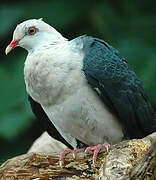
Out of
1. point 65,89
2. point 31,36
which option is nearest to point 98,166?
point 65,89

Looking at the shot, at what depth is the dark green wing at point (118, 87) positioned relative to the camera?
12.9ft

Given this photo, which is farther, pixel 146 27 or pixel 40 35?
pixel 146 27

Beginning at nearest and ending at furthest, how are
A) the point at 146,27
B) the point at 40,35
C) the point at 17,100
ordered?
the point at 40,35, the point at 17,100, the point at 146,27

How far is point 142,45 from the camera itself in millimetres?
6258

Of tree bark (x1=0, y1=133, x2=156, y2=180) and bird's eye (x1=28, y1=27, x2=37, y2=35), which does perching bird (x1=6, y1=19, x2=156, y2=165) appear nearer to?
bird's eye (x1=28, y1=27, x2=37, y2=35)

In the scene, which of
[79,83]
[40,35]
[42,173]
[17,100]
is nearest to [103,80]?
[79,83]

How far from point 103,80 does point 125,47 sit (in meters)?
2.32

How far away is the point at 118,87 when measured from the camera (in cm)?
Answer: 398

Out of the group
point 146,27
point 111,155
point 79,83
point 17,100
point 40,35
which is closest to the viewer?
point 111,155

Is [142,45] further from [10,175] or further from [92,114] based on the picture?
[10,175]

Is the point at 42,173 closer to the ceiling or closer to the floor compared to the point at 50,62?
closer to the floor

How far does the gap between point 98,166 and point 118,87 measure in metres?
0.83

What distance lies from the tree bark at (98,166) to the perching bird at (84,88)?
1.50 ft

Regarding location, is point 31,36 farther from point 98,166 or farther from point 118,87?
point 98,166
